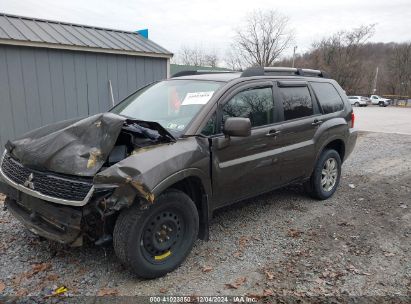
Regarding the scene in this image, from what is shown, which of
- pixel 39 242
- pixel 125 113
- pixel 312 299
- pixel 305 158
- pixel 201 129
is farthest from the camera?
pixel 305 158

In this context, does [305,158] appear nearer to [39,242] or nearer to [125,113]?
[125,113]

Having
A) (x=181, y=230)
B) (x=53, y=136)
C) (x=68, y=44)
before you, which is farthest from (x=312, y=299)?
(x=68, y=44)

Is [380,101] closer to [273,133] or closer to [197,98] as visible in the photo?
[273,133]

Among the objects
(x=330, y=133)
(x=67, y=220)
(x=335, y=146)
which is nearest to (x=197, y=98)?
(x=67, y=220)

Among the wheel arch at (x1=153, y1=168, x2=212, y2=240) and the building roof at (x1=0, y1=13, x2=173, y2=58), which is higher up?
the building roof at (x1=0, y1=13, x2=173, y2=58)

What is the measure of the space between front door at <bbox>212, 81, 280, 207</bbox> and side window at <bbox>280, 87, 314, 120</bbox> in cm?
26

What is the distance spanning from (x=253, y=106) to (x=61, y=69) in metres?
5.33

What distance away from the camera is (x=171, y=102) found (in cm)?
392

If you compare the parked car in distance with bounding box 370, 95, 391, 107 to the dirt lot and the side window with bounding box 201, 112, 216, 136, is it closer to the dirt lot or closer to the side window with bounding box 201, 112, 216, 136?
the dirt lot

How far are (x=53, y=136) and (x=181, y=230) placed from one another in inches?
58.8

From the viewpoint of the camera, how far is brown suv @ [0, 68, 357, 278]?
2.79 m

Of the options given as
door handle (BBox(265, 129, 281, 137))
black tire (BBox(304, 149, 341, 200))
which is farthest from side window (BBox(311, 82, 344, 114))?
door handle (BBox(265, 129, 281, 137))

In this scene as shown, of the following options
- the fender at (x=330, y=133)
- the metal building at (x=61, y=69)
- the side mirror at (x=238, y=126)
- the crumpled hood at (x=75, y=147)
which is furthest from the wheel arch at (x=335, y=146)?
the metal building at (x=61, y=69)

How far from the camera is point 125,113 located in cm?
410
